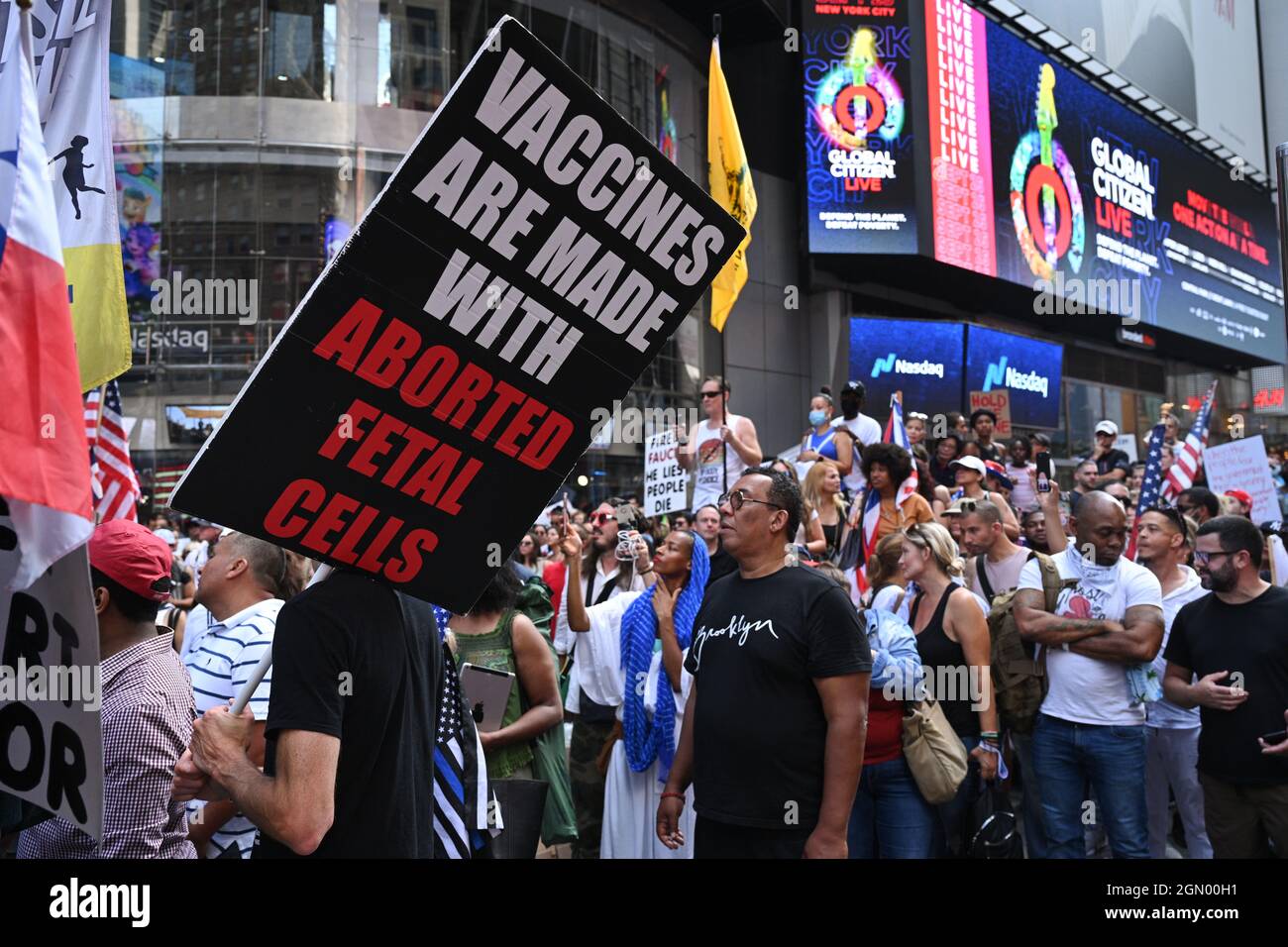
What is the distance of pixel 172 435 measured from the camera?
19328mm

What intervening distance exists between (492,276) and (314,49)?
18925 mm

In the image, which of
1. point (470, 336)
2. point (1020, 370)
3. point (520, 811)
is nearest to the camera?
point (470, 336)

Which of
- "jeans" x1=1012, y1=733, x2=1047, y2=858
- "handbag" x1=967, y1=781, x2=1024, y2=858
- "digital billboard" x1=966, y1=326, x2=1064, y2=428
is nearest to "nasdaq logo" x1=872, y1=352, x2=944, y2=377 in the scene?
"digital billboard" x1=966, y1=326, x2=1064, y2=428

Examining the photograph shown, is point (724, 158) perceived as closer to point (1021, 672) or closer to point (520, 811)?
point (1021, 672)

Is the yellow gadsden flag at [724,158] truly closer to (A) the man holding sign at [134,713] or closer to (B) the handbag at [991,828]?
(B) the handbag at [991,828]

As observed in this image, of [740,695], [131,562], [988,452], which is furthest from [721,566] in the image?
[988,452]

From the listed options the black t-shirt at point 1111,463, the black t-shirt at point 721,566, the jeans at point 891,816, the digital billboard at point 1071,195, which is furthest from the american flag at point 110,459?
the digital billboard at point 1071,195

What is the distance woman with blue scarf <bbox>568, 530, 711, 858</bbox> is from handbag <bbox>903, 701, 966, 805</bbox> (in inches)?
51.4

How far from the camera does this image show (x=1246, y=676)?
5.20 meters

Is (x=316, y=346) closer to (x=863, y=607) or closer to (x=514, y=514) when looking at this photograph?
(x=514, y=514)

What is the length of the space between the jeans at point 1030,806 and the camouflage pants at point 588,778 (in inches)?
92.8

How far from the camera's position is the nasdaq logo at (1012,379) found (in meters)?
27.6

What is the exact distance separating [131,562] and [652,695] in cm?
355
